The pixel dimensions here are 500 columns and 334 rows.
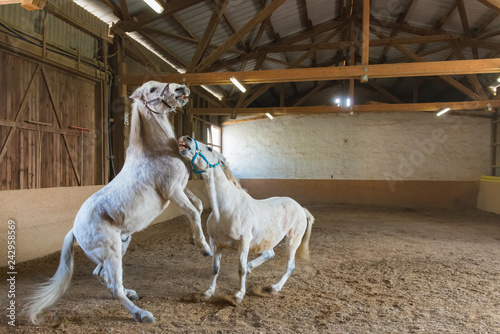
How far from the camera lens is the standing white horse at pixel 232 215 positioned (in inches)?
112

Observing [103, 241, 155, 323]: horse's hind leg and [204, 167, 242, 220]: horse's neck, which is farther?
[204, 167, 242, 220]: horse's neck

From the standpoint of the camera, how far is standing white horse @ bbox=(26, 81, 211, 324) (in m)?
2.61

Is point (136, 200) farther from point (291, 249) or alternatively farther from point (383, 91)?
point (383, 91)

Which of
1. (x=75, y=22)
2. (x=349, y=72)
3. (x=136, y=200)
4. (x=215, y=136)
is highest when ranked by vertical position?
(x=75, y=22)

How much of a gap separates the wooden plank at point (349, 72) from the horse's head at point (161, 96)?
3737mm

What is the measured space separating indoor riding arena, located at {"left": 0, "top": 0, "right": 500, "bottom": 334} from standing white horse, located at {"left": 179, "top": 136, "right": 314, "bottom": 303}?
0.02 meters

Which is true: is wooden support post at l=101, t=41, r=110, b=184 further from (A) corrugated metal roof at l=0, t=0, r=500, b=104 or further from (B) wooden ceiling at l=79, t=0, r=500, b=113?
(B) wooden ceiling at l=79, t=0, r=500, b=113

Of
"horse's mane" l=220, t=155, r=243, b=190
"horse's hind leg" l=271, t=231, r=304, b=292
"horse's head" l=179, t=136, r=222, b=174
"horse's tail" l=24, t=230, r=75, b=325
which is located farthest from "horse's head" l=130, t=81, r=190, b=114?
"horse's hind leg" l=271, t=231, r=304, b=292

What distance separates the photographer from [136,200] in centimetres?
264

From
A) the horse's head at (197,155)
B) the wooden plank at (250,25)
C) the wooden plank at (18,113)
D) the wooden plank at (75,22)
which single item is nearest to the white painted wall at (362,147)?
the wooden plank at (250,25)

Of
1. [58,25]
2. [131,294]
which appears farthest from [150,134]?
[58,25]

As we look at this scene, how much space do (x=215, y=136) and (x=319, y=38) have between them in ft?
20.4

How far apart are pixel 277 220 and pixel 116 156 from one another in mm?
5320

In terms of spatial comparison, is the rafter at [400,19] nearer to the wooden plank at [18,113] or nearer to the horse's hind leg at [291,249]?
the horse's hind leg at [291,249]
